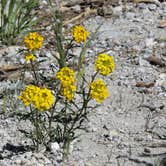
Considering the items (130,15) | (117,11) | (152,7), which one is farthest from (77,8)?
(152,7)

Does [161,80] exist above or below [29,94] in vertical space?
below

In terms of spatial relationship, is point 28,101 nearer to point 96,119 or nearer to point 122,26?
point 96,119

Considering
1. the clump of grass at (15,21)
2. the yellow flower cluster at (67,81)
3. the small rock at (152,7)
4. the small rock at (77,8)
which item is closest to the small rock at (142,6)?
the small rock at (152,7)

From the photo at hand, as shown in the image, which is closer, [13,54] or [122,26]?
[13,54]

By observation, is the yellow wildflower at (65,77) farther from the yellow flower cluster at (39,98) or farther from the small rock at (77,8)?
the small rock at (77,8)

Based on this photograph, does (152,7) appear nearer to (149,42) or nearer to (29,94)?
(149,42)

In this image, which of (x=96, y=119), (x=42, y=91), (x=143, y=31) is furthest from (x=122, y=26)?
(x=42, y=91)

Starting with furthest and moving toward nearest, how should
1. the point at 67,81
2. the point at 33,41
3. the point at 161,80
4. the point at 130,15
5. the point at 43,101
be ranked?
the point at 130,15 → the point at 161,80 → the point at 33,41 → the point at 67,81 → the point at 43,101

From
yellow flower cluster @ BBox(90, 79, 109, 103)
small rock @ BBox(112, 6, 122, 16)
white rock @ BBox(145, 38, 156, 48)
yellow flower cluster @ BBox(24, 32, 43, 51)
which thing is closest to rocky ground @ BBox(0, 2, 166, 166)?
white rock @ BBox(145, 38, 156, 48)
